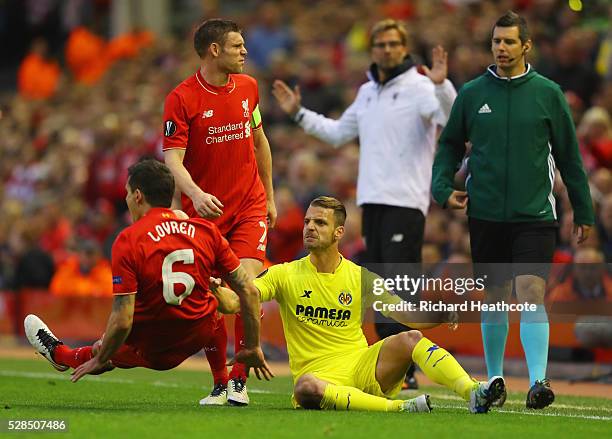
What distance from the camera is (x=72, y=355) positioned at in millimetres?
9023

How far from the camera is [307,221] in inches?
361

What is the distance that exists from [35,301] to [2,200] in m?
5.53

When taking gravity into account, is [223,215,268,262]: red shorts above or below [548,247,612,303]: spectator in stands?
above

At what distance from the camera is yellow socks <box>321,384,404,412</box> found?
868 cm

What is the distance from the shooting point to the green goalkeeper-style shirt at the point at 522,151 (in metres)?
9.91

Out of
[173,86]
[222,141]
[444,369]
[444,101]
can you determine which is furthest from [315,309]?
[173,86]

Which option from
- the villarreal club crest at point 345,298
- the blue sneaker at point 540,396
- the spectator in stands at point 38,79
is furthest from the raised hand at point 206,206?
the spectator in stands at point 38,79

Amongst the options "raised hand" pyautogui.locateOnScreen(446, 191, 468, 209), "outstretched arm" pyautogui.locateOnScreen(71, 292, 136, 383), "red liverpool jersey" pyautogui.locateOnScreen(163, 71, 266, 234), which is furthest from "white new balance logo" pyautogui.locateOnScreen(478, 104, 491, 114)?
"outstretched arm" pyautogui.locateOnScreen(71, 292, 136, 383)

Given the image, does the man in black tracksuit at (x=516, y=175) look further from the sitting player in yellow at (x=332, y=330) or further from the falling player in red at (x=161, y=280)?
the falling player in red at (x=161, y=280)

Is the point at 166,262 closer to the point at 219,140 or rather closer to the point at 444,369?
the point at 219,140

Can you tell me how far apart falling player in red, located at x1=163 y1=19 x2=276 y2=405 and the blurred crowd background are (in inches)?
137

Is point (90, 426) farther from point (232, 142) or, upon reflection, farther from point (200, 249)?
point (232, 142)

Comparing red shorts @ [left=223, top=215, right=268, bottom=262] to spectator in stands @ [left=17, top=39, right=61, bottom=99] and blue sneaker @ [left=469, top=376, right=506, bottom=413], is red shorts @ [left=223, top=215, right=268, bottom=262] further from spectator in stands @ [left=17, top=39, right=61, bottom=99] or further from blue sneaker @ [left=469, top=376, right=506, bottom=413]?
spectator in stands @ [left=17, top=39, right=61, bottom=99]

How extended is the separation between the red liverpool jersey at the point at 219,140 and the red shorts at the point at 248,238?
0.16ft
